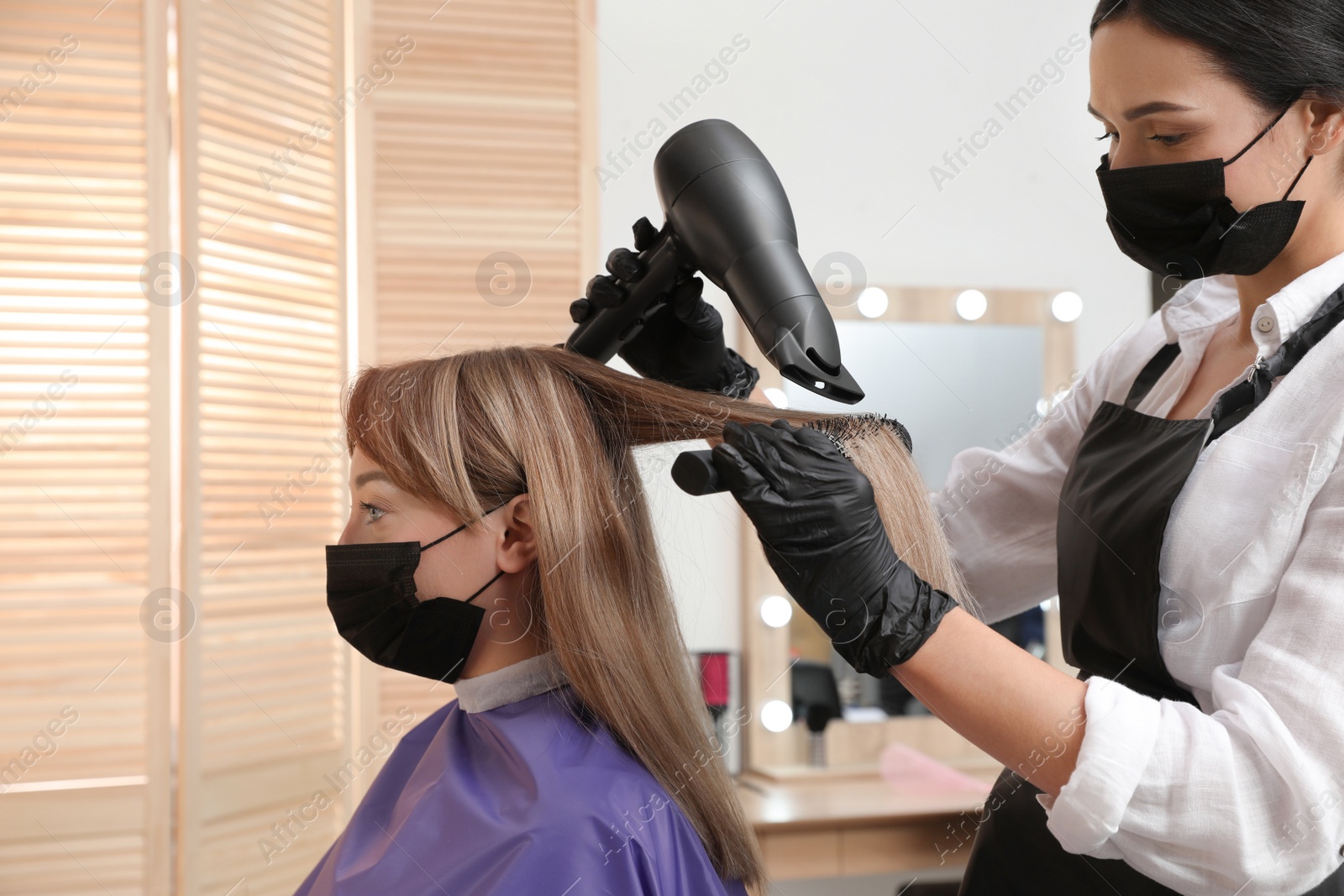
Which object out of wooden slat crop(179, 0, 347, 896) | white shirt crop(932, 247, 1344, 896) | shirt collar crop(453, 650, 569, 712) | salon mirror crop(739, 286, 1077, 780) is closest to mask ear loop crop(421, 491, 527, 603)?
shirt collar crop(453, 650, 569, 712)

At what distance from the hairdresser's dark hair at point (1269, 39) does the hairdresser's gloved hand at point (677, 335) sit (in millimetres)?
589

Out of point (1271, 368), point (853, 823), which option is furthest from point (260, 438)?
point (1271, 368)

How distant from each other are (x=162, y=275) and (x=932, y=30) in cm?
209

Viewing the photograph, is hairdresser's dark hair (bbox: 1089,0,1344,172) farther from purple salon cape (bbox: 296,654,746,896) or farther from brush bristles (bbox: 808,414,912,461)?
purple salon cape (bbox: 296,654,746,896)

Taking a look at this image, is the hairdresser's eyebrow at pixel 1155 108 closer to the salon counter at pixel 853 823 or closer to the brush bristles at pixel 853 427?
the brush bristles at pixel 853 427

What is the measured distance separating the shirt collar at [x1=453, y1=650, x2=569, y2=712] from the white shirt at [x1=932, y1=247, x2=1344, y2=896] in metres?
0.58

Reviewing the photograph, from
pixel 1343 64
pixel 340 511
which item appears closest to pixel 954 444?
pixel 340 511

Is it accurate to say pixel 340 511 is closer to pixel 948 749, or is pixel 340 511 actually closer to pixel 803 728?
pixel 803 728

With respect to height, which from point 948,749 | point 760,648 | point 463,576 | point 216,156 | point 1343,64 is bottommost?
point 948,749

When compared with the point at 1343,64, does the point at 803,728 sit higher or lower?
lower

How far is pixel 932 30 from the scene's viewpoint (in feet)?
9.36

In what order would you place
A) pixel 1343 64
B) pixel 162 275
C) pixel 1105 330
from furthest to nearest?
pixel 1105 330
pixel 162 275
pixel 1343 64

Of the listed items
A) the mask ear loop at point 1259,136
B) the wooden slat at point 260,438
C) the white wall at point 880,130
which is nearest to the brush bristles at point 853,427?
the mask ear loop at point 1259,136

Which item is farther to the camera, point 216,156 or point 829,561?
point 216,156
